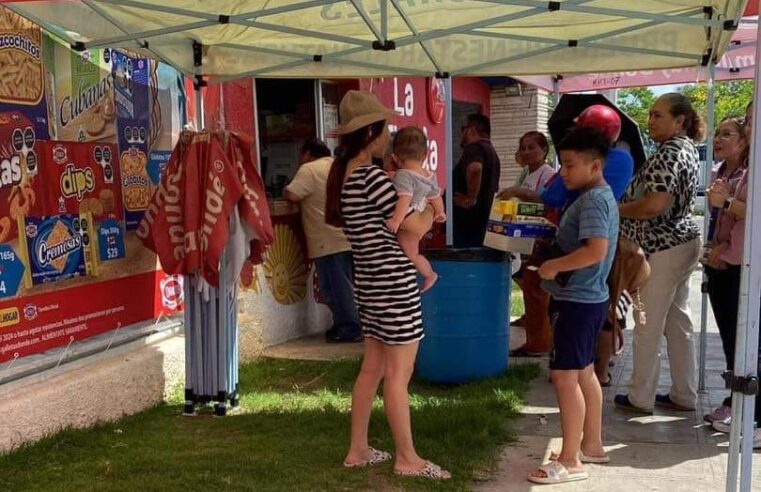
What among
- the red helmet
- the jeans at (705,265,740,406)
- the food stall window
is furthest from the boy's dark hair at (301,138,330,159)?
the jeans at (705,265,740,406)

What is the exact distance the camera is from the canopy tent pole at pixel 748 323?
2816mm

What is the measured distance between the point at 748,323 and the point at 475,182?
3977mm

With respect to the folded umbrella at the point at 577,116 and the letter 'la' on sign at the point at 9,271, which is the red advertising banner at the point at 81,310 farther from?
the folded umbrella at the point at 577,116

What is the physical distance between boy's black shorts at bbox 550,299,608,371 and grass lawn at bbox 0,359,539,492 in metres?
0.72

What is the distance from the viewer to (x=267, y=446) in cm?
419

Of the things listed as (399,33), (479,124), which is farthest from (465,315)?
(479,124)

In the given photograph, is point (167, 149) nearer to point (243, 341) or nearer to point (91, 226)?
point (91, 226)

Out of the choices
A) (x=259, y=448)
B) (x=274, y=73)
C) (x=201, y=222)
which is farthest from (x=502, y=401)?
(x=274, y=73)

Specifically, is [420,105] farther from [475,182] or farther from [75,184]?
[75,184]

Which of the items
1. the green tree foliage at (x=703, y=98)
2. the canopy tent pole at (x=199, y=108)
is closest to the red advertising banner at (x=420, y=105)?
the canopy tent pole at (x=199, y=108)

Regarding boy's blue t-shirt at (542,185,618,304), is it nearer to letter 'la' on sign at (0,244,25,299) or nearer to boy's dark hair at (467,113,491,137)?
letter 'la' on sign at (0,244,25,299)

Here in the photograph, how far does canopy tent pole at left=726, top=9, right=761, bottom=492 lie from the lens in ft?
9.24

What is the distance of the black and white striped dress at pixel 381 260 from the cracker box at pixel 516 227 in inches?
36.3

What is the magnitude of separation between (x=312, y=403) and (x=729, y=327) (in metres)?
2.52
